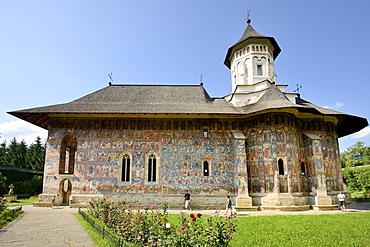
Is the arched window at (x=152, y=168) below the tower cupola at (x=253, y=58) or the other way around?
below

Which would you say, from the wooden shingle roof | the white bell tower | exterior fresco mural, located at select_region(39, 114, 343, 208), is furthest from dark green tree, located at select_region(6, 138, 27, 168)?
the white bell tower

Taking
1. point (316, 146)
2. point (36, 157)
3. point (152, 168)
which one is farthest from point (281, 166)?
point (36, 157)

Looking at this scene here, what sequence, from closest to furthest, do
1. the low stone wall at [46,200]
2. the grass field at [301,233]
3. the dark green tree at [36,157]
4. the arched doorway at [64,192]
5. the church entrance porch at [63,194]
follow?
1. the grass field at [301,233]
2. the low stone wall at [46,200]
3. the church entrance porch at [63,194]
4. the arched doorway at [64,192]
5. the dark green tree at [36,157]

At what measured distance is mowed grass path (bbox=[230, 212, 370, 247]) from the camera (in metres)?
6.23

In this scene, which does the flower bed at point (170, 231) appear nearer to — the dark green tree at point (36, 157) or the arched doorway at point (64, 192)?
the arched doorway at point (64, 192)

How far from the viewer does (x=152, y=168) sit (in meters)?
15.1

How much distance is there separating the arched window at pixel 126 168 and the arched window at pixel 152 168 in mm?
1223

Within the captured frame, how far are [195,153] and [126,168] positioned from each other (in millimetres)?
4276

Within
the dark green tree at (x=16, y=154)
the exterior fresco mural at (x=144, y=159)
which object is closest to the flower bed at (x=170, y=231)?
the exterior fresco mural at (x=144, y=159)

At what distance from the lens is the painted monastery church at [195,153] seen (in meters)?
14.1

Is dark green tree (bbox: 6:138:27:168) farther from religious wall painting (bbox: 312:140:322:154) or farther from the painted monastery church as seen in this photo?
religious wall painting (bbox: 312:140:322:154)

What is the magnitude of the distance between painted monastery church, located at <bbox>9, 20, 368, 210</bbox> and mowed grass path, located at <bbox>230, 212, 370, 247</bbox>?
4754 mm

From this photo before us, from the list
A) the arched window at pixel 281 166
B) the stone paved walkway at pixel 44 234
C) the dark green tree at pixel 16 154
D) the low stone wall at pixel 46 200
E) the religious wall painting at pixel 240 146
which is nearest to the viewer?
the stone paved walkway at pixel 44 234

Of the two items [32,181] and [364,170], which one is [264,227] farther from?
[32,181]
